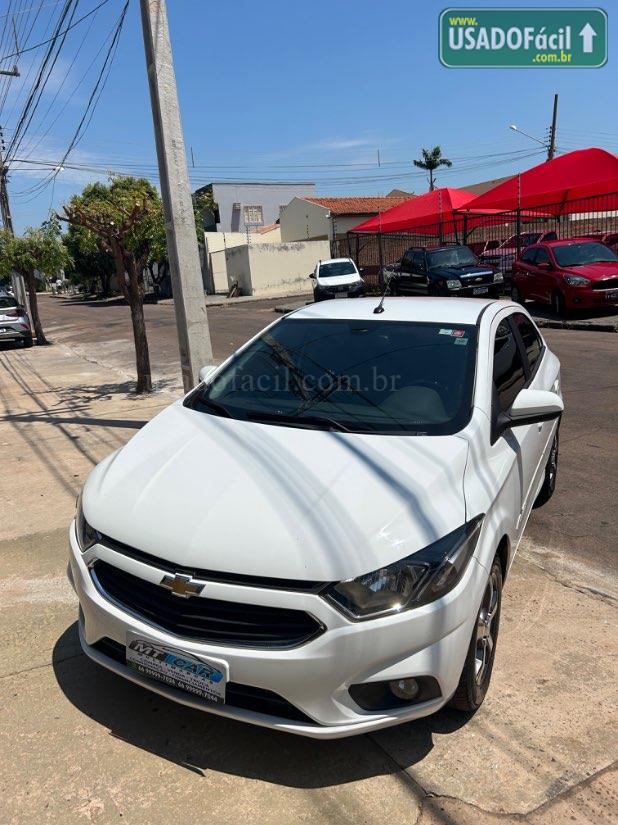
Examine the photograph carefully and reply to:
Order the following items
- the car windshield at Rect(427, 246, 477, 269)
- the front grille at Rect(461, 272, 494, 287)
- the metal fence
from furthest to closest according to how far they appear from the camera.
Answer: the metal fence, the car windshield at Rect(427, 246, 477, 269), the front grille at Rect(461, 272, 494, 287)

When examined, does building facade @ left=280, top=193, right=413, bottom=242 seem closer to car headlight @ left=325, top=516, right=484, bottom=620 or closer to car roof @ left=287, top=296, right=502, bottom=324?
car roof @ left=287, top=296, right=502, bottom=324

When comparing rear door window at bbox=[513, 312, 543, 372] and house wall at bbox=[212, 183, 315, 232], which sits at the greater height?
house wall at bbox=[212, 183, 315, 232]

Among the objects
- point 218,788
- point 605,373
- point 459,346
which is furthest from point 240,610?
point 605,373

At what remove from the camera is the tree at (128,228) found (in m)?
8.99

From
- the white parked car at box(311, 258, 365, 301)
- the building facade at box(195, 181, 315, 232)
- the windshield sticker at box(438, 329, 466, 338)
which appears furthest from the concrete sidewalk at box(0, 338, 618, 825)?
the building facade at box(195, 181, 315, 232)

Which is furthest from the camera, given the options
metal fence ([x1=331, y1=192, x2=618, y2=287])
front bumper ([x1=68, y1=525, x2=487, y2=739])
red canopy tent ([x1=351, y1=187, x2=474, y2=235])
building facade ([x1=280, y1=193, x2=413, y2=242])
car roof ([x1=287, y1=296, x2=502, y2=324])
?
building facade ([x1=280, y1=193, x2=413, y2=242])

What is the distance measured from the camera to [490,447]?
3.02 m

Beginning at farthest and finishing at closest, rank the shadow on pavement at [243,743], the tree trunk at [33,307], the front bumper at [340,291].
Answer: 1. the front bumper at [340,291]
2. the tree trunk at [33,307]
3. the shadow on pavement at [243,743]

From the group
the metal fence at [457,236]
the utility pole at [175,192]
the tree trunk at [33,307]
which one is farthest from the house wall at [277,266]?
the utility pole at [175,192]

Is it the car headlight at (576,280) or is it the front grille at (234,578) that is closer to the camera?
the front grille at (234,578)

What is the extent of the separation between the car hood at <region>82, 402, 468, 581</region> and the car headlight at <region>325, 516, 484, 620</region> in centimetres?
4

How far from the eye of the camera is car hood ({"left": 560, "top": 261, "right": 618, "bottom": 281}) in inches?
561

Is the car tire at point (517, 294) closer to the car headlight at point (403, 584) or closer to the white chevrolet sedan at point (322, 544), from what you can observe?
the white chevrolet sedan at point (322, 544)

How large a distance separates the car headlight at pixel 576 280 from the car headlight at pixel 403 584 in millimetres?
13543
